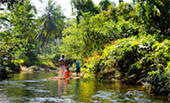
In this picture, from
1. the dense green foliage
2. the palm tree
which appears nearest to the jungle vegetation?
the dense green foliage

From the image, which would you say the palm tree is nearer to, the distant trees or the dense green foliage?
the distant trees

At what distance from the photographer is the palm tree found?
157ft

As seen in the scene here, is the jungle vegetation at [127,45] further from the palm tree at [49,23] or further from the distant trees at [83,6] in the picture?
the palm tree at [49,23]

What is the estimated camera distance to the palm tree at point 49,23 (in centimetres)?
4781

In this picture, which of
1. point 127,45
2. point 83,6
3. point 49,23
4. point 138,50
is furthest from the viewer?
point 49,23

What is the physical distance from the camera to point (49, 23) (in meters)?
47.9

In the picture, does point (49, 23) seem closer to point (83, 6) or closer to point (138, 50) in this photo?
point (83, 6)

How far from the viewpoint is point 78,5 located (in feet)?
121

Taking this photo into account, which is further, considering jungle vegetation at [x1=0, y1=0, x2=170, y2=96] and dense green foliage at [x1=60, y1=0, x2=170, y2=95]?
jungle vegetation at [x1=0, y1=0, x2=170, y2=96]

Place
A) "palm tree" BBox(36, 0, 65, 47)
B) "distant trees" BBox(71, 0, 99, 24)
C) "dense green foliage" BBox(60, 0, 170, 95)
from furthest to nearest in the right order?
"palm tree" BBox(36, 0, 65, 47) → "distant trees" BBox(71, 0, 99, 24) → "dense green foliage" BBox(60, 0, 170, 95)

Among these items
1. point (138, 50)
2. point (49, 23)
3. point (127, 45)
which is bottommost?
point (138, 50)

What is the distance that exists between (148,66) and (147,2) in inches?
197

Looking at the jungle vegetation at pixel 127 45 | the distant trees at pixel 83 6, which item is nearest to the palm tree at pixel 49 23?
the distant trees at pixel 83 6

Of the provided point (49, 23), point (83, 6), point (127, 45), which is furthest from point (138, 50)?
point (49, 23)
